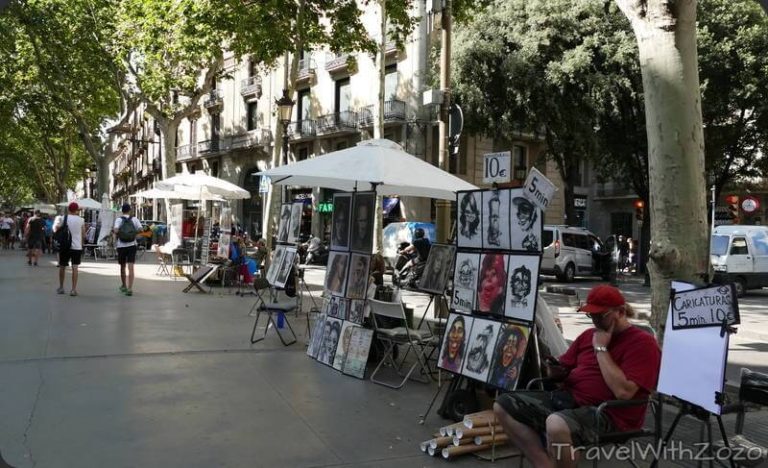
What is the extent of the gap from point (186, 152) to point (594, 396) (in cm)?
4690

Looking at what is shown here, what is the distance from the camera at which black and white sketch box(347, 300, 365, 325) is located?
22.5 ft

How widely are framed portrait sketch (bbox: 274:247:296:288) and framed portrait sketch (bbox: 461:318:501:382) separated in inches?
181

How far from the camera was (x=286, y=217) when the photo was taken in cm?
976

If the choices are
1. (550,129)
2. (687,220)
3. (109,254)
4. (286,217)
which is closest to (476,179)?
(550,129)

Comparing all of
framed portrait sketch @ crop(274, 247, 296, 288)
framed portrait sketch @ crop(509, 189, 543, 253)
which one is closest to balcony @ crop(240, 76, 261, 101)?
framed portrait sketch @ crop(274, 247, 296, 288)

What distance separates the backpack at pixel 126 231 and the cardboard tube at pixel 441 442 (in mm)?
9310

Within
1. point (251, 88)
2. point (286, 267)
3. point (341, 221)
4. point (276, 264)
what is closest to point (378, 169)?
point (341, 221)

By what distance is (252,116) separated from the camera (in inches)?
1577

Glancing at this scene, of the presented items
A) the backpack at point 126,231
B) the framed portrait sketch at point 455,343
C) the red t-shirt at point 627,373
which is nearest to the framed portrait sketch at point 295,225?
the backpack at point 126,231

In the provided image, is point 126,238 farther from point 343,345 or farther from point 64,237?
point 343,345

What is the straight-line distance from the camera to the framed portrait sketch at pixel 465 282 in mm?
5191

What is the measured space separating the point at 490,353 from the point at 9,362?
4.99 m

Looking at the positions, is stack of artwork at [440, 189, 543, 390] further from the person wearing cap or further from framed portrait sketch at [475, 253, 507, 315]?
the person wearing cap

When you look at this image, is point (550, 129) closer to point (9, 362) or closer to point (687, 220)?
point (687, 220)
